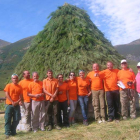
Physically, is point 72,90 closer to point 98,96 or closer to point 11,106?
point 98,96

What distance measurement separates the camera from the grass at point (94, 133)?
4218mm

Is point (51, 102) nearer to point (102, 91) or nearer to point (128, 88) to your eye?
point (102, 91)

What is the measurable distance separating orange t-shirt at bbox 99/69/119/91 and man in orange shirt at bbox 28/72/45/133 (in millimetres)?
1908

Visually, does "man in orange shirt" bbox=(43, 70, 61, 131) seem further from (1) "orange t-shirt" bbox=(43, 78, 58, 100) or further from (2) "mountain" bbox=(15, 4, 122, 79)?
(2) "mountain" bbox=(15, 4, 122, 79)

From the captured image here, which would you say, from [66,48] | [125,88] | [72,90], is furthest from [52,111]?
[66,48]

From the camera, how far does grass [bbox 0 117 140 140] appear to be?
13.8ft

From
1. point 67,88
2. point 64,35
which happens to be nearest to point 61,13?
point 64,35

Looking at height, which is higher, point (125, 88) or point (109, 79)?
point (109, 79)

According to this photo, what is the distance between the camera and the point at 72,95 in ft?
18.1

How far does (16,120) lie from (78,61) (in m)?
2.87

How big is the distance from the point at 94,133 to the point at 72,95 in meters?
1.38

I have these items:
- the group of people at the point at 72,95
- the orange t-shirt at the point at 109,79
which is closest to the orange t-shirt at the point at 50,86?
the group of people at the point at 72,95

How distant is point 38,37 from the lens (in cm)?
768

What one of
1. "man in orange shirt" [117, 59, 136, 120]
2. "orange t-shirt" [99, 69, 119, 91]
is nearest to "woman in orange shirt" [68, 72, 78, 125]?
"orange t-shirt" [99, 69, 119, 91]
